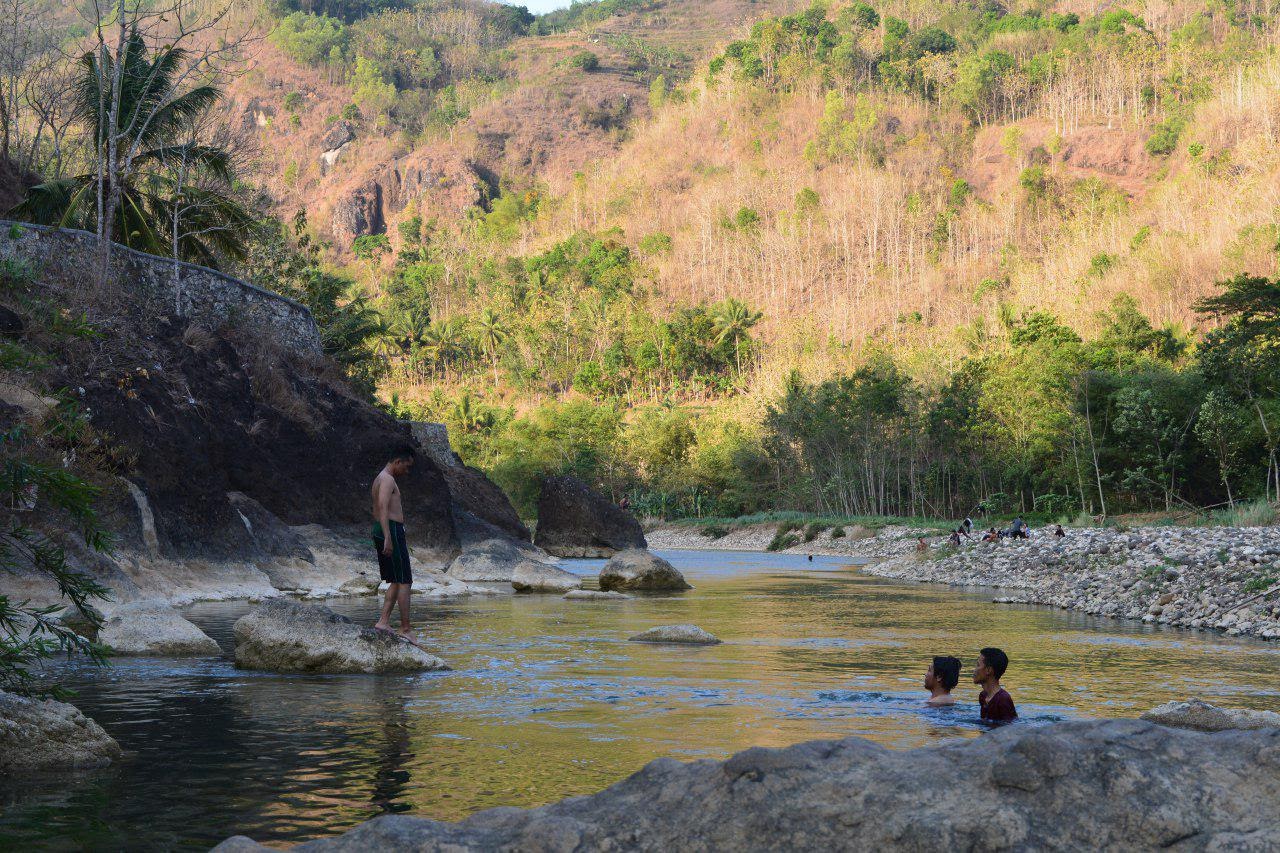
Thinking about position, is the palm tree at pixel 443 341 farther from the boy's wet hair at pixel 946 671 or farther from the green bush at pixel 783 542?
the boy's wet hair at pixel 946 671

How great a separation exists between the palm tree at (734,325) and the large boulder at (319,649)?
107 metres

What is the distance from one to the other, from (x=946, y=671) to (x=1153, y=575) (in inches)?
499

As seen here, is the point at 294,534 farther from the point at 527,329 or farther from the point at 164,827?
the point at 527,329

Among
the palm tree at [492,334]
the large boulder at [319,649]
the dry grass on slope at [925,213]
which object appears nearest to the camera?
the large boulder at [319,649]

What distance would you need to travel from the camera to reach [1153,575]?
66.1 ft

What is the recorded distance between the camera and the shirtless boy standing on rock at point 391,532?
11.3 metres

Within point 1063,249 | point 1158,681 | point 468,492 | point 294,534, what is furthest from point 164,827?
point 1063,249

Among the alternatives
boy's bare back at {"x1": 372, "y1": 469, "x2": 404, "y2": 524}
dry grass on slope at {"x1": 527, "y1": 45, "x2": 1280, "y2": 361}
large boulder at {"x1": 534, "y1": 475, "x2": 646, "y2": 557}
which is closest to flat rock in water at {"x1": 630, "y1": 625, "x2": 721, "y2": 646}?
boy's bare back at {"x1": 372, "y1": 469, "x2": 404, "y2": 524}

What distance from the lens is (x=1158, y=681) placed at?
1111 centimetres

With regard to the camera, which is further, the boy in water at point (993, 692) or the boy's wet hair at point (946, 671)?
the boy's wet hair at point (946, 671)

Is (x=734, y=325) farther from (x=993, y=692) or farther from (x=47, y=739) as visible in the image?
(x=47, y=739)

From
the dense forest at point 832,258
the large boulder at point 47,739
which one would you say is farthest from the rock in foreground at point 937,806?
the dense forest at point 832,258

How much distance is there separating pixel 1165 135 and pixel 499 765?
14185 cm

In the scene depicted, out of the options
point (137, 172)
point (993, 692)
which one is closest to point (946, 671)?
point (993, 692)
